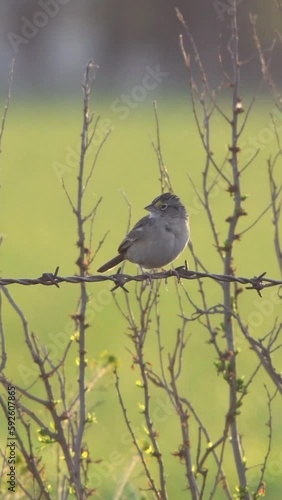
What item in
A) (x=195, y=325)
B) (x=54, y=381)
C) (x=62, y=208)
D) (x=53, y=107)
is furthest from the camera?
(x=53, y=107)

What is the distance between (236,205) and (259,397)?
7374 mm

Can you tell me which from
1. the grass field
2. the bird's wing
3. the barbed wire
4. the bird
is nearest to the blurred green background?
the grass field

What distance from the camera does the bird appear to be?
8.39 meters

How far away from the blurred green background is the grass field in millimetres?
49

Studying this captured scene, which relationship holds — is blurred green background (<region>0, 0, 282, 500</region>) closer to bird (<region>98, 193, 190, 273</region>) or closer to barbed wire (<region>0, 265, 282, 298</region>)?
bird (<region>98, 193, 190, 273</region>)

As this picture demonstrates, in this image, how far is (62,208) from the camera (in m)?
33.2

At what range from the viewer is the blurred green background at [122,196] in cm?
1267

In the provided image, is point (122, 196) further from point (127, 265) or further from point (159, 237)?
point (159, 237)

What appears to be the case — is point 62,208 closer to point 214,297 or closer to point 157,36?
point 214,297

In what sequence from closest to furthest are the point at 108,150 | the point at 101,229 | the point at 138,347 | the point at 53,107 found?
the point at 138,347 → the point at 101,229 → the point at 108,150 → the point at 53,107

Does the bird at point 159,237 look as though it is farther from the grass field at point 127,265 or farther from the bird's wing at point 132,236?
the grass field at point 127,265

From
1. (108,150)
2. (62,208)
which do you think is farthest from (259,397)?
(108,150)

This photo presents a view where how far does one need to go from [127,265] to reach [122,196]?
7.36 metres

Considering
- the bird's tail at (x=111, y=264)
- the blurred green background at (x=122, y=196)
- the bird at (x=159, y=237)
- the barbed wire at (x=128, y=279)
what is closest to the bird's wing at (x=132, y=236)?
the bird at (x=159, y=237)
